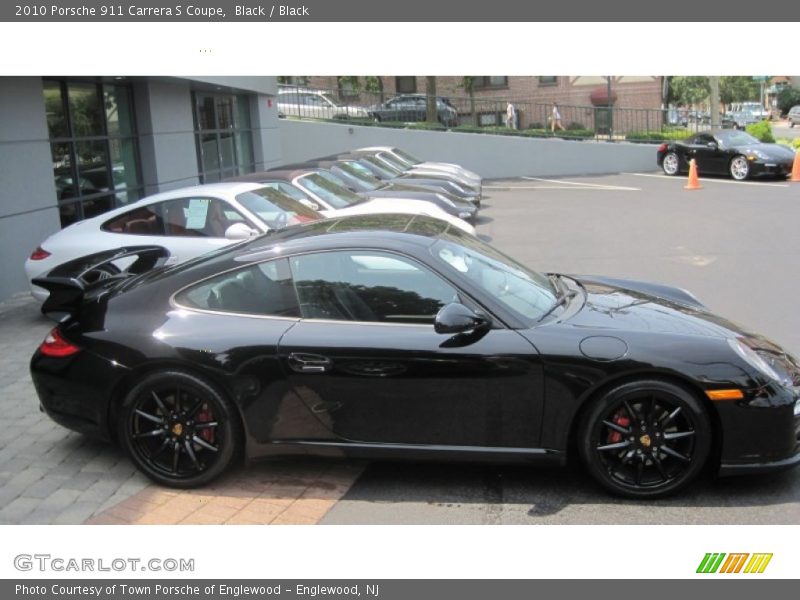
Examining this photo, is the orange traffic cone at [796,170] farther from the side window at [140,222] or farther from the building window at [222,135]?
the side window at [140,222]

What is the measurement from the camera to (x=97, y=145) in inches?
468


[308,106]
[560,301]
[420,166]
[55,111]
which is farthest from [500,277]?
[308,106]

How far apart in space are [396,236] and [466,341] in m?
0.80

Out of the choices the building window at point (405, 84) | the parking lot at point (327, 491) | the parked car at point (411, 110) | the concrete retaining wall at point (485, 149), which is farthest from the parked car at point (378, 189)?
the building window at point (405, 84)

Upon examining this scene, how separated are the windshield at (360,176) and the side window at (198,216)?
4.90 m

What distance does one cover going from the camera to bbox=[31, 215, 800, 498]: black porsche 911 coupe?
394 cm

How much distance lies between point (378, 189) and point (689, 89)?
49.0 m

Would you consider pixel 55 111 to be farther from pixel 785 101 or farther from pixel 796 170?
pixel 785 101

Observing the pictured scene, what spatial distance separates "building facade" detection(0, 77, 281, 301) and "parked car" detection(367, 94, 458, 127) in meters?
9.22

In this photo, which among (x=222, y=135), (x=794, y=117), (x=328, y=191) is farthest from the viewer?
(x=794, y=117)

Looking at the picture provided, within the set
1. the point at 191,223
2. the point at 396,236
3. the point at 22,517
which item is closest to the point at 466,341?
the point at 396,236

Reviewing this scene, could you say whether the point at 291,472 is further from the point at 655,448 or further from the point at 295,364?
the point at 655,448

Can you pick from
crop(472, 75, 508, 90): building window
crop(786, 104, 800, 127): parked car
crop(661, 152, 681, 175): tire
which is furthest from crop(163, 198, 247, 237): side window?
crop(786, 104, 800, 127): parked car

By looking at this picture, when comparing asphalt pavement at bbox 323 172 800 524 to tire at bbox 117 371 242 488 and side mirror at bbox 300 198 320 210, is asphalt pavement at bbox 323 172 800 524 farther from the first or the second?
side mirror at bbox 300 198 320 210
